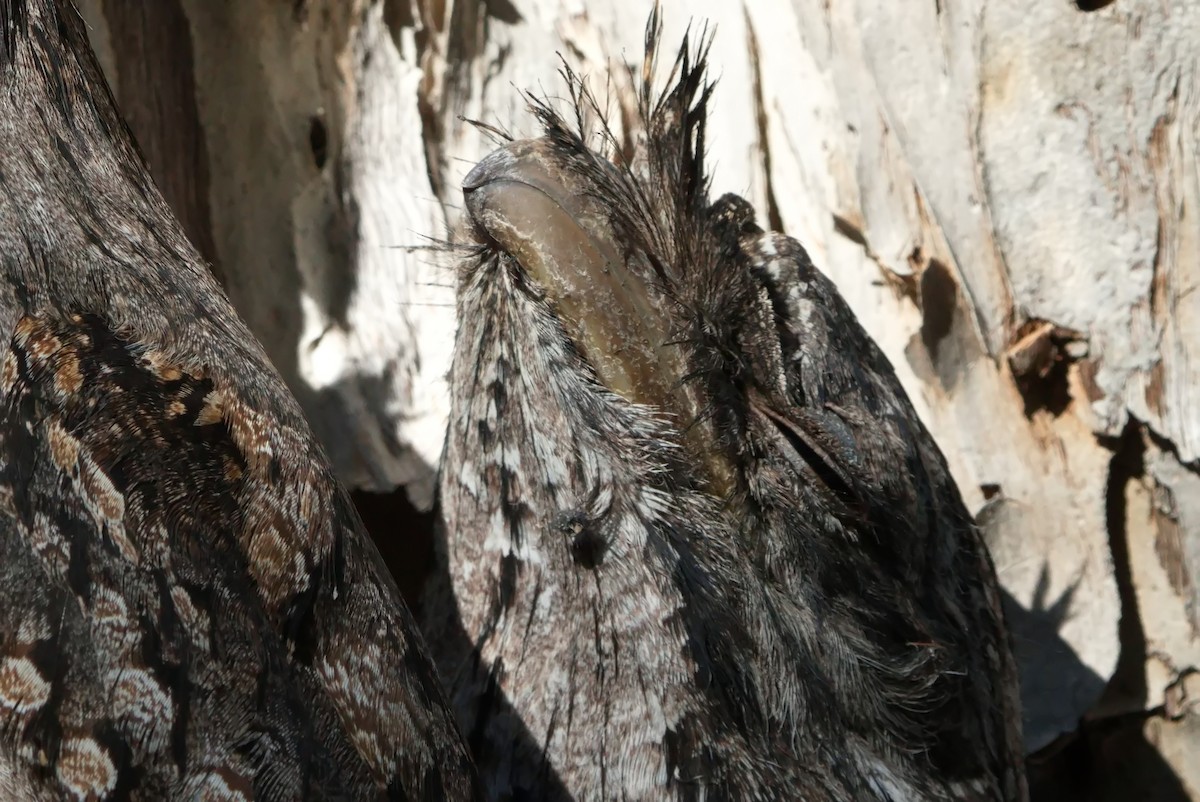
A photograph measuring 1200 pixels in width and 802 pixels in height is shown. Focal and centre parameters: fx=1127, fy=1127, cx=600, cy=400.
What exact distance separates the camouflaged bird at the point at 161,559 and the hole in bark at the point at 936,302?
4.62 ft

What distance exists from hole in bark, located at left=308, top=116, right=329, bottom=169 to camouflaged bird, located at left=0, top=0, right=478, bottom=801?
112 cm

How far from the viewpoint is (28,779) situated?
2.83 ft

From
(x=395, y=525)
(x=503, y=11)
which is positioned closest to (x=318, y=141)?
(x=503, y=11)

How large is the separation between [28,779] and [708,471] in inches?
31.4

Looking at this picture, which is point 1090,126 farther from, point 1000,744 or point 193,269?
point 193,269

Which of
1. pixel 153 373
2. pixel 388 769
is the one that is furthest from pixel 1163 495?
pixel 153 373

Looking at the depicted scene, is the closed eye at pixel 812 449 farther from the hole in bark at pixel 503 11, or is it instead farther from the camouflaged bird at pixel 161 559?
the hole in bark at pixel 503 11

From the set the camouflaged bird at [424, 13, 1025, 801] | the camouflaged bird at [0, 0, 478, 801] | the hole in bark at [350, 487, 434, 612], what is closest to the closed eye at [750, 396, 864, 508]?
the camouflaged bird at [424, 13, 1025, 801]

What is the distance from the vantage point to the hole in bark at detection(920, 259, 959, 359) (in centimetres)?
218

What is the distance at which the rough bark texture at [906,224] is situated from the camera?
1989 mm

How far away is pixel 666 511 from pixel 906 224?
109cm

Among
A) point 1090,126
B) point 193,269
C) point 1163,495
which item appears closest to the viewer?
point 193,269

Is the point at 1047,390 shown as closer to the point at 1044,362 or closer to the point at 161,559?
the point at 1044,362

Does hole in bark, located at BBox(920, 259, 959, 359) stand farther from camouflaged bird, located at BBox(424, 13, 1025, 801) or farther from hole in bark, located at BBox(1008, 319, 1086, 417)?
camouflaged bird, located at BBox(424, 13, 1025, 801)
